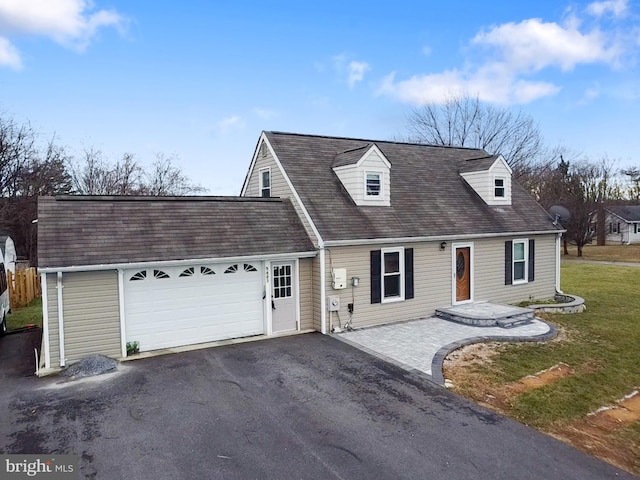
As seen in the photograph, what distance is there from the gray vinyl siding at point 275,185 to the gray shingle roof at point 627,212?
5030 cm

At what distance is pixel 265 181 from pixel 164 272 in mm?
5623

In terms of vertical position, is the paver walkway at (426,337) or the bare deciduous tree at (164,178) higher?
the bare deciduous tree at (164,178)

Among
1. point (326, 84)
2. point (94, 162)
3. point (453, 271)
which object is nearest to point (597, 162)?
point (326, 84)

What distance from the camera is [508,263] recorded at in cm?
1489

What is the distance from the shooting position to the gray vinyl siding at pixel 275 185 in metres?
12.1

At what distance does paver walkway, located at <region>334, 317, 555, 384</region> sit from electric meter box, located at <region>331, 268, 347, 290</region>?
1294 mm

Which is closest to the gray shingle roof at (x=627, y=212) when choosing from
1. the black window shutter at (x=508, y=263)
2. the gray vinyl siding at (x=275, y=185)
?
the black window shutter at (x=508, y=263)

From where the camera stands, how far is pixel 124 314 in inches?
376

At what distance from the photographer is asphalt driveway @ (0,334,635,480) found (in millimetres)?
5277

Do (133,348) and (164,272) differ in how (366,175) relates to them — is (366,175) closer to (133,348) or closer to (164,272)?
(164,272)

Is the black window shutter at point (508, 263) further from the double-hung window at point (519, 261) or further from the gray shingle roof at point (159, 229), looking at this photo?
the gray shingle roof at point (159, 229)

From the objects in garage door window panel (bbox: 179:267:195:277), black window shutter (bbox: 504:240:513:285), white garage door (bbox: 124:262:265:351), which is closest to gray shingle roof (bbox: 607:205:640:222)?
black window shutter (bbox: 504:240:513:285)

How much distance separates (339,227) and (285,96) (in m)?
11.1

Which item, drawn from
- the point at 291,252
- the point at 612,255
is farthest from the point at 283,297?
the point at 612,255
